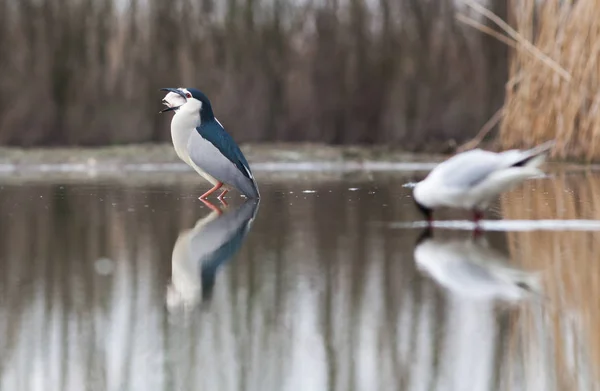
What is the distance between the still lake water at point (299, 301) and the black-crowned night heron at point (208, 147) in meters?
0.92

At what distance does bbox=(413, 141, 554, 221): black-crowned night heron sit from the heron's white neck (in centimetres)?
252

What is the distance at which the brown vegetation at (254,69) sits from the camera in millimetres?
11070

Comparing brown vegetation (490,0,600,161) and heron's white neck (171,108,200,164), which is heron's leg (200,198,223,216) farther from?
brown vegetation (490,0,600,161)

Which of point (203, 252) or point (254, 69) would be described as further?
point (254, 69)

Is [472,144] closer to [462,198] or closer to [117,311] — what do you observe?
[462,198]

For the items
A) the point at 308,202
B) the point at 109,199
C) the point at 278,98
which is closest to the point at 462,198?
the point at 308,202

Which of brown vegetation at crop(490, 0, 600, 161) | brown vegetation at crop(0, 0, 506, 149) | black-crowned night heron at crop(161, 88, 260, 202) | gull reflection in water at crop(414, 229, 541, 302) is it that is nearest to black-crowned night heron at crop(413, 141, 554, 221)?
gull reflection in water at crop(414, 229, 541, 302)

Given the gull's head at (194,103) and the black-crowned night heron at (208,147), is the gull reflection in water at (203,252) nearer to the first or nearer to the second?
the black-crowned night heron at (208,147)

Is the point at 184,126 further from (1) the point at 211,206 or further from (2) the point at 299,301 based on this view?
(2) the point at 299,301

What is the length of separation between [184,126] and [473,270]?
3.76m

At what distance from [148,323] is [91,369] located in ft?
1.46

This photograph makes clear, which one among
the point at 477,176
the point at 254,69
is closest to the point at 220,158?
the point at 477,176

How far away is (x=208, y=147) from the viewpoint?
7.18m

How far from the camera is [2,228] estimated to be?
17.9 ft
